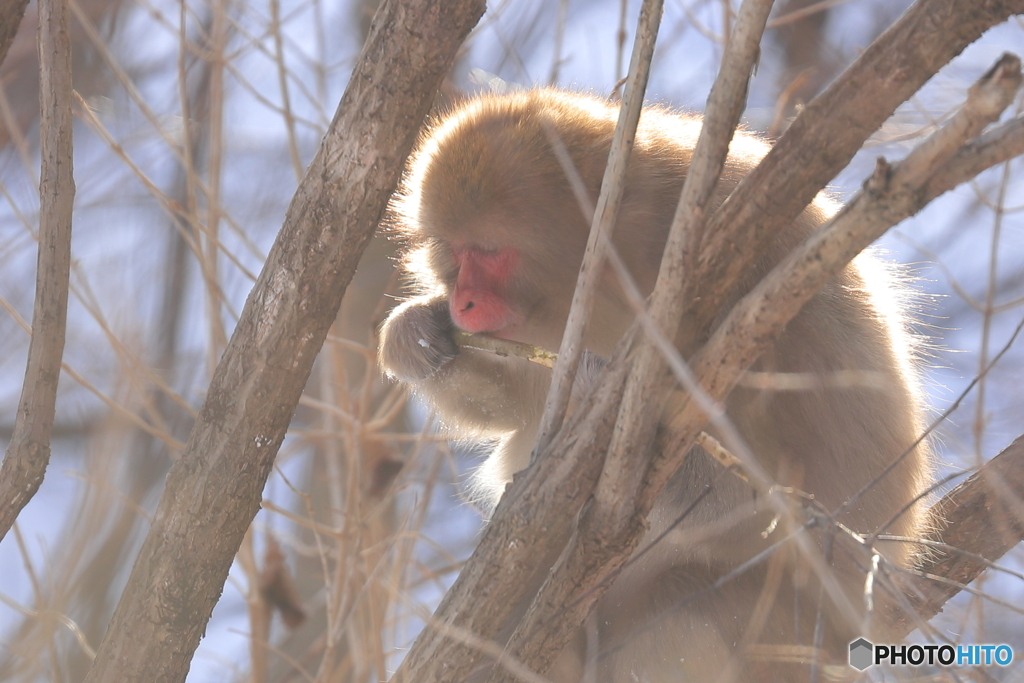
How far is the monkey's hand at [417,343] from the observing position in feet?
11.8

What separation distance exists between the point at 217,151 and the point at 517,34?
3724 millimetres

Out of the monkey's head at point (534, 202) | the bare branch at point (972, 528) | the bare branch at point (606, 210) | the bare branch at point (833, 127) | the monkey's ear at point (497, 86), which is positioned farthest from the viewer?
the monkey's ear at point (497, 86)

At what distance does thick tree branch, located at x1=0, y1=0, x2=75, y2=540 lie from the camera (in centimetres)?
210

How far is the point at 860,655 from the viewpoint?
2.10 meters

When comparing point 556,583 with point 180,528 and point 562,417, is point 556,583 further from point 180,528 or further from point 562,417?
point 180,528

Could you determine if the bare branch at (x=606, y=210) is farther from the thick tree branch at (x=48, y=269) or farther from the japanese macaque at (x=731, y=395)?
the thick tree branch at (x=48, y=269)

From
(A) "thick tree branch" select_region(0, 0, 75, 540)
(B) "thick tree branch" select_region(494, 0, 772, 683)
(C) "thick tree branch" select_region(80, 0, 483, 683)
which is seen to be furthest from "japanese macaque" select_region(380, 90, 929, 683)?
(A) "thick tree branch" select_region(0, 0, 75, 540)

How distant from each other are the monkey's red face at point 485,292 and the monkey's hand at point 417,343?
373 millimetres

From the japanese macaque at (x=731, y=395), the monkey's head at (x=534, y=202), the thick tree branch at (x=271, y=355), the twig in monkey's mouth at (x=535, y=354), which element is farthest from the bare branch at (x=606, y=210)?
the monkey's head at (x=534, y=202)

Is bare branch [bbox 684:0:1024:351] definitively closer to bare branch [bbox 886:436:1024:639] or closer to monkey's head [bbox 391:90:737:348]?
monkey's head [bbox 391:90:737:348]

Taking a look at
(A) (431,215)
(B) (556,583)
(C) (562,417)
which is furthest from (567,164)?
(A) (431,215)

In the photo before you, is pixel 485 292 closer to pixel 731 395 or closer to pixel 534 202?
pixel 534 202

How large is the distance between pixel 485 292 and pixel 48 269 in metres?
1.41

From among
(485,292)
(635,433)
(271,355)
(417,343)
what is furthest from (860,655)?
(417,343)
